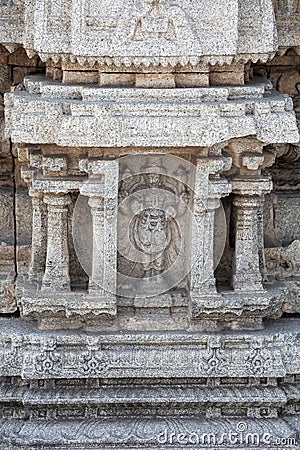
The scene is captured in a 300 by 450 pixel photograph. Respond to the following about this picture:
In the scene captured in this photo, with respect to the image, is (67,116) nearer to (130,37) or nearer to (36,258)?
(130,37)

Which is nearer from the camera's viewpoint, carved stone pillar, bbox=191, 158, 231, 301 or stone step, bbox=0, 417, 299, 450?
carved stone pillar, bbox=191, 158, 231, 301

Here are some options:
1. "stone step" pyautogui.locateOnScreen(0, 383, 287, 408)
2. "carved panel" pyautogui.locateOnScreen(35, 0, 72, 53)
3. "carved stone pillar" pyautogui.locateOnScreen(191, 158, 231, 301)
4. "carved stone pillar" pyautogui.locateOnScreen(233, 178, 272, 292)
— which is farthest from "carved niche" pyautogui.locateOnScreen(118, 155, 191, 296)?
"carved panel" pyautogui.locateOnScreen(35, 0, 72, 53)

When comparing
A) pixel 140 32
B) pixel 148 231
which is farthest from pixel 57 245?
pixel 140 32

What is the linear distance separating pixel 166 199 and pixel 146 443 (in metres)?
1.78

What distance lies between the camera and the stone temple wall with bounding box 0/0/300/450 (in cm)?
681

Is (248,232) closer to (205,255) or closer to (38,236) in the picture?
(205,255)

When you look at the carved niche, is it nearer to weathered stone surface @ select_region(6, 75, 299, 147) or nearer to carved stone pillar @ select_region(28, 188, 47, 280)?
weathered stone surface @ select_region(6, 75, 299, 147)

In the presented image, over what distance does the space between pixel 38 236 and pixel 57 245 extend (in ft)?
0.86

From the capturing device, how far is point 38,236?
7.43 m

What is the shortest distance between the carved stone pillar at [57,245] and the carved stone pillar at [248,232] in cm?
124

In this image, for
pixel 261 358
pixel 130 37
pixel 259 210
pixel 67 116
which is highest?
pixel 130 37

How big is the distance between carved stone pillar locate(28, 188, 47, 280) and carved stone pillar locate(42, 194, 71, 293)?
169mm

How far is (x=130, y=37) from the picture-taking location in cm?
679

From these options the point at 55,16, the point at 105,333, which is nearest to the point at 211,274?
the point at 105,333
